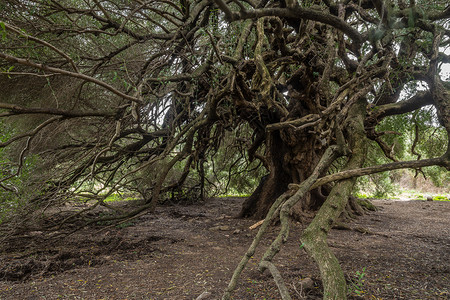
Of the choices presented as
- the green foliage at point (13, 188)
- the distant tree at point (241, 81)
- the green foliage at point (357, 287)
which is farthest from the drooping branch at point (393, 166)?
the green foliage at point (13, 188)

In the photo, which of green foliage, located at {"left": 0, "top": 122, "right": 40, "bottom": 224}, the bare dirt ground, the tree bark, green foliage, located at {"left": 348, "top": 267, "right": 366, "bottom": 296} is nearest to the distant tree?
the tree bark

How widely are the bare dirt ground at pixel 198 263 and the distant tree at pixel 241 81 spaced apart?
0.68 metres

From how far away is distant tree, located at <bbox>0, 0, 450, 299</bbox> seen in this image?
2818 mm

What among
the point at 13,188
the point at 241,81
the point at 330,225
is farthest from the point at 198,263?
the point at 241,81

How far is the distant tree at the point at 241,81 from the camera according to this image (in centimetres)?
282

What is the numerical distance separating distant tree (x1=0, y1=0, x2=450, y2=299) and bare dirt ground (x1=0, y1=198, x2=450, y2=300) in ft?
2.22

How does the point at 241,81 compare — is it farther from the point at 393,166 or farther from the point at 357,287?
the point at 357,287

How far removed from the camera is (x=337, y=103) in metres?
2.85

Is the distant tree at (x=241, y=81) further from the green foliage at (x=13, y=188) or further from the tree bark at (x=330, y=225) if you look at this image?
the green foliage at (x=13, y=188)

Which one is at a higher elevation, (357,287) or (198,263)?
(357,287)

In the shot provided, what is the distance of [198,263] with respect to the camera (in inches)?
125

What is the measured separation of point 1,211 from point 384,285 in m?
4.07

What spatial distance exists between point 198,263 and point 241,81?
2.58 m

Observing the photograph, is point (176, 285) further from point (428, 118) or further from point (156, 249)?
point (428, 118)
